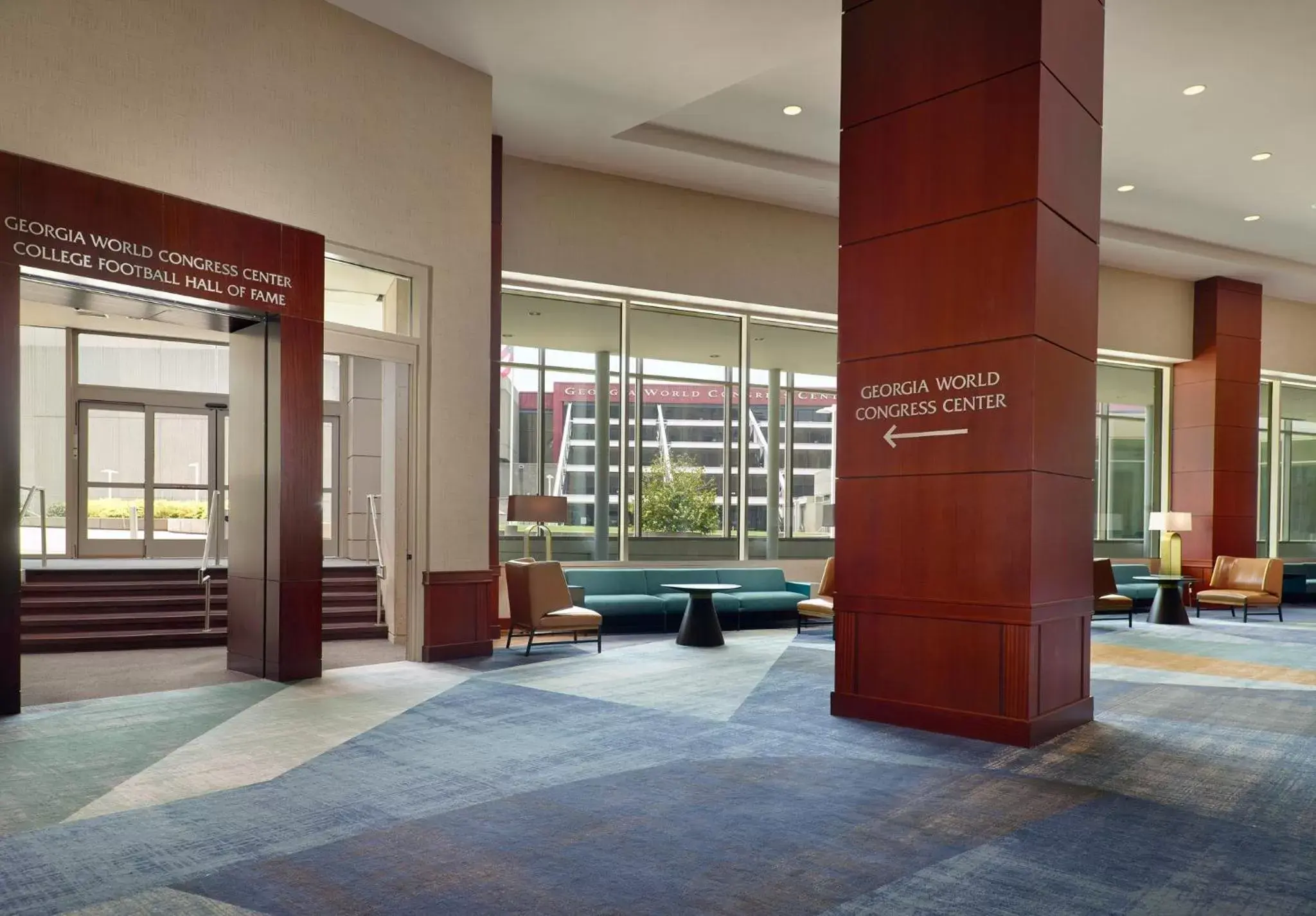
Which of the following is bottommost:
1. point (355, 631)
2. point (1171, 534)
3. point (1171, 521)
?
point (355, 631)

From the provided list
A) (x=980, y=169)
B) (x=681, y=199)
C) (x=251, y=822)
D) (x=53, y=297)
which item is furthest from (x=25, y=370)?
(x=980, y=169)

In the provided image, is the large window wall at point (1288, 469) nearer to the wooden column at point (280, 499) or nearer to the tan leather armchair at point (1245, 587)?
the tan leather armchair at point (1245, 587)

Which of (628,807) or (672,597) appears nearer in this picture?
(628,807)

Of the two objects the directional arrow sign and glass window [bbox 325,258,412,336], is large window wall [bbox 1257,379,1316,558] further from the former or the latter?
glass window [bbox 325,258,412,336]

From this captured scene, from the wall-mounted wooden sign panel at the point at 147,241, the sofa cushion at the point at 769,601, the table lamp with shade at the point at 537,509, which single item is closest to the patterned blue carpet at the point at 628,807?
the table lamp with shade at the point at 537,509

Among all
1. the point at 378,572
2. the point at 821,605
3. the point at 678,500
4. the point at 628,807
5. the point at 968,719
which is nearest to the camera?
the point at 628,807

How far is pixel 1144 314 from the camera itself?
16.4m

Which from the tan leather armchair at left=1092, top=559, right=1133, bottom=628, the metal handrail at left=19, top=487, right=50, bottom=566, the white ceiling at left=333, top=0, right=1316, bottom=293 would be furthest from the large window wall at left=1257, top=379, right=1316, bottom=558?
the metal handrail at left=19, top=487, right=50, bottom=566

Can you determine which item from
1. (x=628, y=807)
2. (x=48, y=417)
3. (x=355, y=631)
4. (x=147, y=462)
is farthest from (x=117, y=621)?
(x=628, y=807)

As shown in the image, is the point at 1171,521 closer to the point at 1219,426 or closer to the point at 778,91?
the point at 1219,426

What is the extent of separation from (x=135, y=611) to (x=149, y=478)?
13.0ft

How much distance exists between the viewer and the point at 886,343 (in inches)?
261

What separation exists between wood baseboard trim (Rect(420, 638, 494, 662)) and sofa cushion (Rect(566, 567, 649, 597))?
2.06 m

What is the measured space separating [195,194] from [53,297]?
1.22 meters
